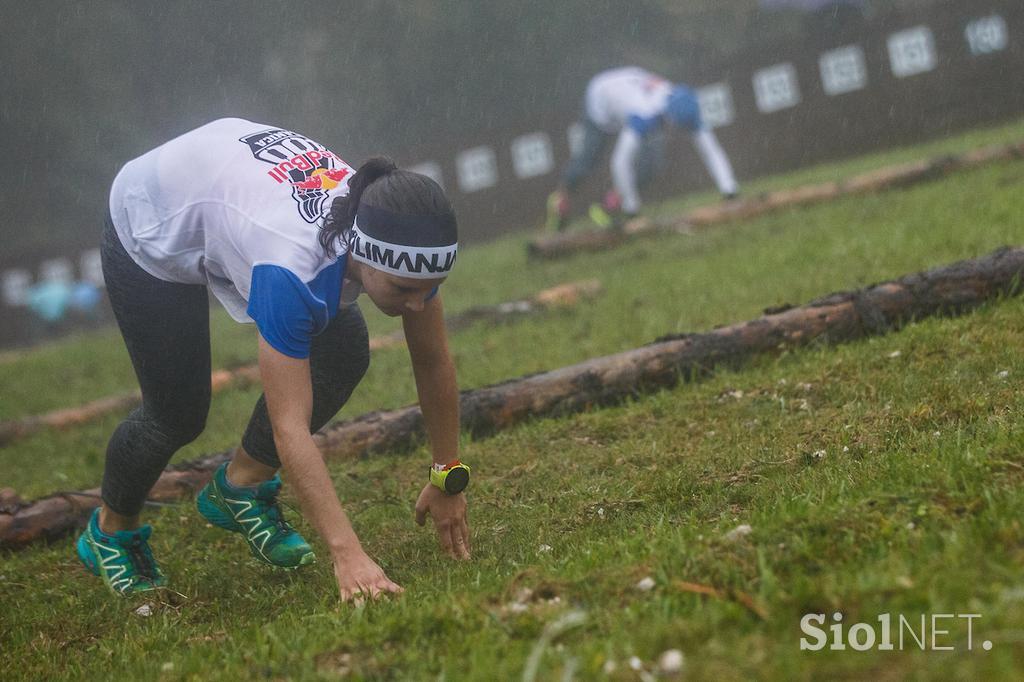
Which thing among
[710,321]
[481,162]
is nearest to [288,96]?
[481,162]

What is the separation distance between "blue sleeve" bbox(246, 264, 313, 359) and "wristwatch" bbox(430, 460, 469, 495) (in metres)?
0.74

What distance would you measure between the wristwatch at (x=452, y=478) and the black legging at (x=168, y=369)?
535 millimetres

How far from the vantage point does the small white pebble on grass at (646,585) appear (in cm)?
288

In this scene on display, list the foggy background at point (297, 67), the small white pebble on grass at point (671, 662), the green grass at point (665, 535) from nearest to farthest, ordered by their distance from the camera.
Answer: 1. the small white pebble on grass at point (671, 662)
2. the green grass at point (665, 535)
3. the foggy background at point (297, 67)

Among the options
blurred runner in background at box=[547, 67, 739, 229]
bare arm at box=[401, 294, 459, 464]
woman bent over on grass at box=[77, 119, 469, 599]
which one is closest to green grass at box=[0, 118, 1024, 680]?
woman bent over on grass at box=[77, 119, 469, 599]

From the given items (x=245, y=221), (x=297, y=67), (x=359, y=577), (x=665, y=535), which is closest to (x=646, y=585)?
(x=665, y=535)

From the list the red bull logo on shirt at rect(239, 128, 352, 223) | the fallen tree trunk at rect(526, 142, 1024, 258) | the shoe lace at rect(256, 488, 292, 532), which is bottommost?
the fallen tree trunk at rect(526, 142, 1024, 258)

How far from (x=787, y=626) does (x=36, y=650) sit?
247cm

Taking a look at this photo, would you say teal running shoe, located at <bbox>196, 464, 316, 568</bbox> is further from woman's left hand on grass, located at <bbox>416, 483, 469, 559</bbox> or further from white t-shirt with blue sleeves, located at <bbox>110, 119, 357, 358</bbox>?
white t-shirt with blue sleeves, located at <bbox>110, 119, 357, 358</bbox>

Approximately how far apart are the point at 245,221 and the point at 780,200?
29.3ft

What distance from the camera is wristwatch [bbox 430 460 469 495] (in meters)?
3.75

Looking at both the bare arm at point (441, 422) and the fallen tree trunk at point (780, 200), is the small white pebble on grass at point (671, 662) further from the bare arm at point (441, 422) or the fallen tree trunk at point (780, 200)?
the fallen tree trunk at point (780, 200)

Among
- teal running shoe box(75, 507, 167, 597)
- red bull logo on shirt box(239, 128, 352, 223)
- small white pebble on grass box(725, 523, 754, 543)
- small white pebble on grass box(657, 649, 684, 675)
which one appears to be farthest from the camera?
teal running shoe box(75, 507, 167, 597)

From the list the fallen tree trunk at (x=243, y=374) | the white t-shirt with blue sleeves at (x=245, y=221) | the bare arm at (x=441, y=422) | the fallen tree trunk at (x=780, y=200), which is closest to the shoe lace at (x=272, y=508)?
the bare arm at (x=441, y=422)
